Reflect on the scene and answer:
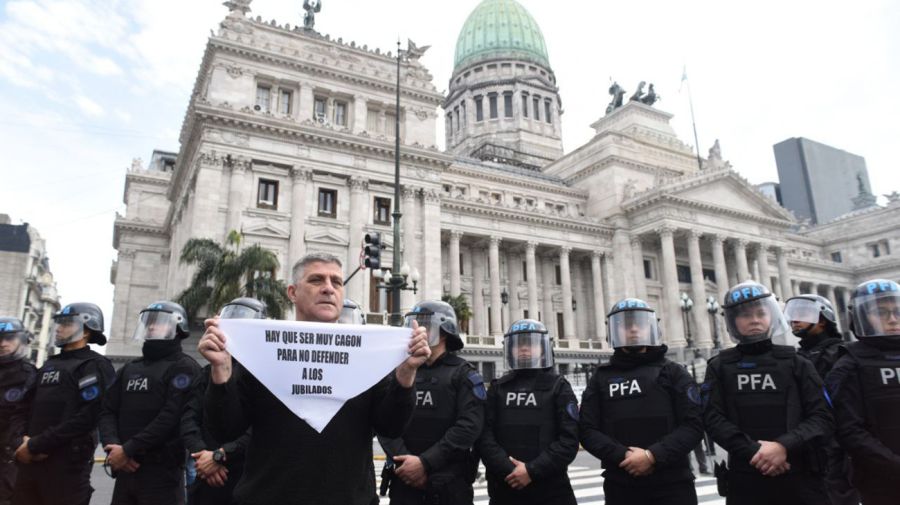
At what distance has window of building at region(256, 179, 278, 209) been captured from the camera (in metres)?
30.1

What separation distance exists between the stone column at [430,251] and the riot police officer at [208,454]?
2629 centimetres

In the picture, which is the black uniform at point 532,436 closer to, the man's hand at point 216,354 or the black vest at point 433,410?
the black vest at point 433,410

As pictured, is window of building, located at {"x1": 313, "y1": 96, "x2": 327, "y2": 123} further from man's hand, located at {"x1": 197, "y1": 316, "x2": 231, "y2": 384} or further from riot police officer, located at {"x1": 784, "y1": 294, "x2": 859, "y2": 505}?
man's hand, located at {"x1": 197, "y1": 316, "x2": 231, "y2": 384}

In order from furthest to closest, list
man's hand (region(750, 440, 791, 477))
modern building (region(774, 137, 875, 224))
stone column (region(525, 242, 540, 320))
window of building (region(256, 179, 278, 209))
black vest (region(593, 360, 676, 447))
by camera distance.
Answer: modern building (region(774, 137, 875, 224))
stone column (region(525, 242, 540, 320))
window of building (region(256, 179, 278, 209))
black vest (region(593, 360, 676, 447))
man's hand (region(750, 440, 791, 477))

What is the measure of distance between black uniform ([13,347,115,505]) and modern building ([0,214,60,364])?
171 feet

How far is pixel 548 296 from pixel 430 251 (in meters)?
15.1

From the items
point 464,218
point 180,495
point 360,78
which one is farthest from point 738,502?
point 464,218

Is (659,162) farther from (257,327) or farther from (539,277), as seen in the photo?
(257,327)

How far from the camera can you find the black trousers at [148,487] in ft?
17.2

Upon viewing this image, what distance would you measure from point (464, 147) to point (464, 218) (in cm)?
3154

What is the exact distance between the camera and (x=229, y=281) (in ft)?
77.4

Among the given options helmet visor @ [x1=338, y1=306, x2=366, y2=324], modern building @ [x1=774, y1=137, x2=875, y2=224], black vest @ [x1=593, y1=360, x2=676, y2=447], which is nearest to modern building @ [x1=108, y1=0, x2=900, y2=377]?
helmet visor @ [x1=338, y1=306, x2=366, y2=324]

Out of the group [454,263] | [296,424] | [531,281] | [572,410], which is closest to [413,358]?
[296,424]

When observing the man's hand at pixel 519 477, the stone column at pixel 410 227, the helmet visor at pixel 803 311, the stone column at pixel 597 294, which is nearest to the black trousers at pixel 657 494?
the man's hand at pixel 519 477
